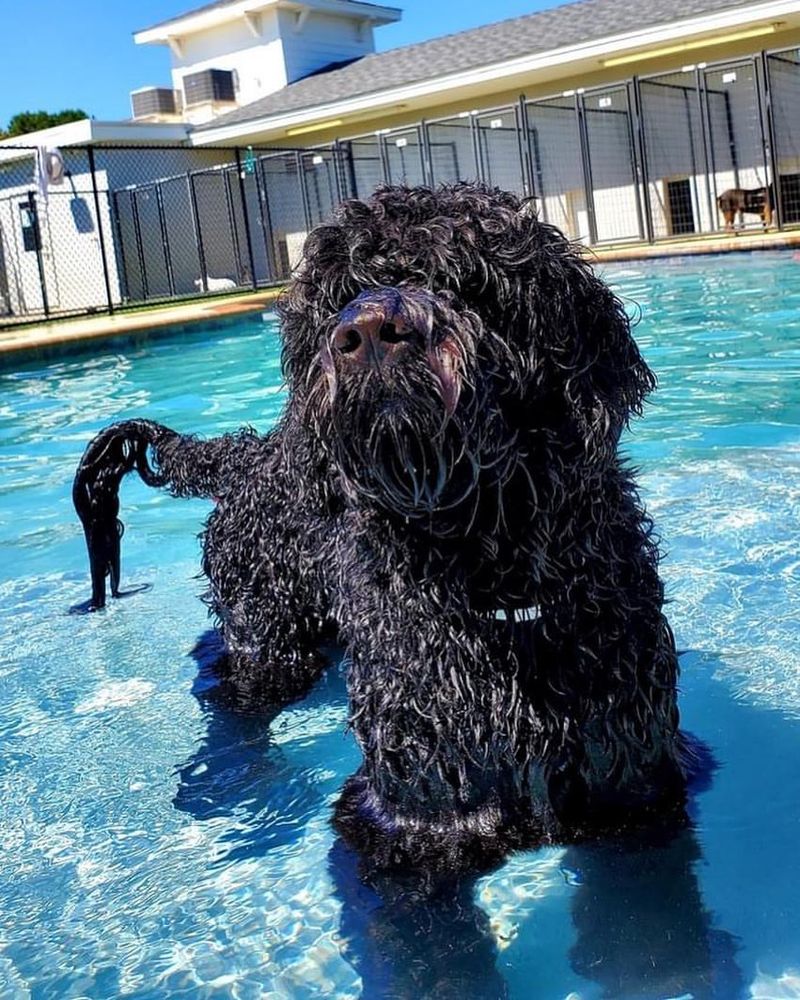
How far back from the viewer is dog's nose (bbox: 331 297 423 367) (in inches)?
72.0

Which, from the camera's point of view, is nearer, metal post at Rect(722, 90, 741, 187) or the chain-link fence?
the chain-link fence

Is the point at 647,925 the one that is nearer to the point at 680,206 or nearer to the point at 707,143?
the point at 707,143

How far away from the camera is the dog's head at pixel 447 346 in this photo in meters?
1.88

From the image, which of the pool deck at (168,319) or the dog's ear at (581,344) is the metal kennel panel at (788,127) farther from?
the dog's ear at (581,344)

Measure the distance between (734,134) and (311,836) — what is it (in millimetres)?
23305

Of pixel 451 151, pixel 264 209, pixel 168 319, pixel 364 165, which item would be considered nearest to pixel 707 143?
pixel 451 151

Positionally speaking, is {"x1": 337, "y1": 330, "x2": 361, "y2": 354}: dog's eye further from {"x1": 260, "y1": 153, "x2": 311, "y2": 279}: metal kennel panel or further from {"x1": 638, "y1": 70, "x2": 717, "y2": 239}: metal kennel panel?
{"x1": 260, "y1": 153, "x2": 311, "y2": 279}: metal kennel panel

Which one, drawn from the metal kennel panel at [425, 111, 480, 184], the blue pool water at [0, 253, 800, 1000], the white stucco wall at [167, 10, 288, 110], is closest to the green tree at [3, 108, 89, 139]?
the white stucco wall at [167, 10, 288, 110]

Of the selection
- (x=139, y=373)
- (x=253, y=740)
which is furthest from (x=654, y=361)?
(x=253, y=740)

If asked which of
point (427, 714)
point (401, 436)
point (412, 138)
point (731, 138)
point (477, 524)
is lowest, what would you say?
point (427, 714)

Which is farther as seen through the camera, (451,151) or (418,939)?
(451,151)

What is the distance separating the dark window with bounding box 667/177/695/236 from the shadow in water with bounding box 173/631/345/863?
2294 centimetres

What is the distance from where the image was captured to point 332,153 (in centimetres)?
2517

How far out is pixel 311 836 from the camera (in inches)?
119
